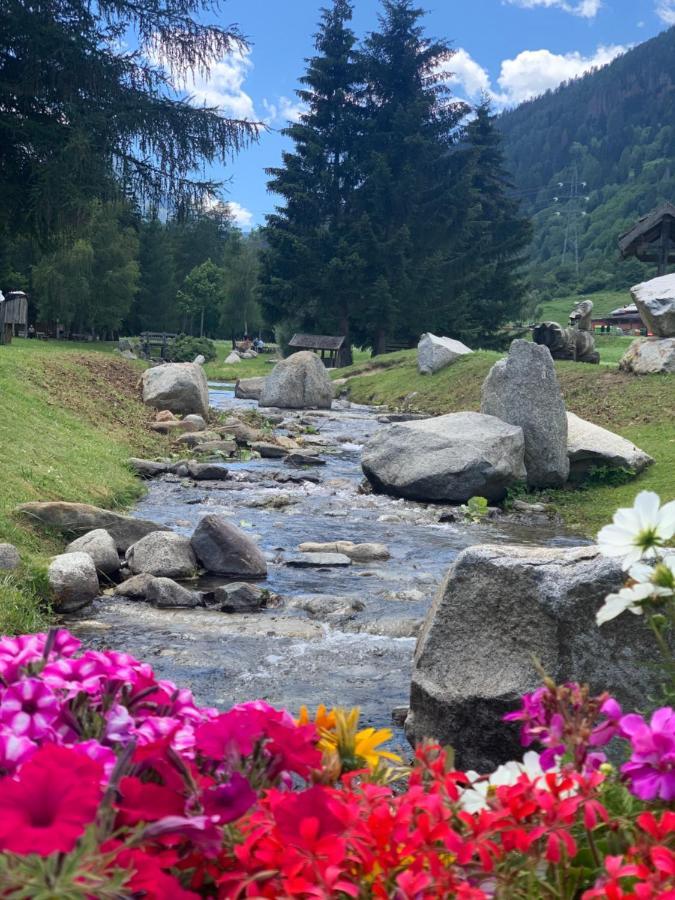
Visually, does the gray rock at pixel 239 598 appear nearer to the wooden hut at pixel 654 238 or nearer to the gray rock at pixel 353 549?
the gray rock at pixel 353 549

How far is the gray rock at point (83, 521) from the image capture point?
902 centimetres

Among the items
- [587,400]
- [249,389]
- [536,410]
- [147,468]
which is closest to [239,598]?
[147,468]

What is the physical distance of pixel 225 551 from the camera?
8.77 m

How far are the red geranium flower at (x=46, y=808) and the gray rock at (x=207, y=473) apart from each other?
13.2 metres

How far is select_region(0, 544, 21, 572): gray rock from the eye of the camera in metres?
7.12

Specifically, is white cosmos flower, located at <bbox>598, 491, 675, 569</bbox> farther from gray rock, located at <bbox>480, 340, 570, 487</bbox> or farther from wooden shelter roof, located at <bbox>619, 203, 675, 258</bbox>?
wooden shelter roof, located at <bbox>619, 203, 675, 258</bbox>

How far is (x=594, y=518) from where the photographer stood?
40.1 feet

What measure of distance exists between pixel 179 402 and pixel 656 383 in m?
11.2

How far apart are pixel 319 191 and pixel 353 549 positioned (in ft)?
132

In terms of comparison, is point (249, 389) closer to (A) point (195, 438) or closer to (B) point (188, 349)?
(A) point (195, 438)

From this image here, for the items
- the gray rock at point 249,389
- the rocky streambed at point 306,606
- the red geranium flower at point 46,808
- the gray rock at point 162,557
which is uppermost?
the red geranium flower at point 46,808

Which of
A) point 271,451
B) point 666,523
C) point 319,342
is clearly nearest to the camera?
point 666,523

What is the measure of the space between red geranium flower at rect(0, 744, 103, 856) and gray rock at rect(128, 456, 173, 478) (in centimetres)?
1347

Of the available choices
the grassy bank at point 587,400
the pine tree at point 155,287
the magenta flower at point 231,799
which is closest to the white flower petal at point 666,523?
the magenta flower at point 231,799
